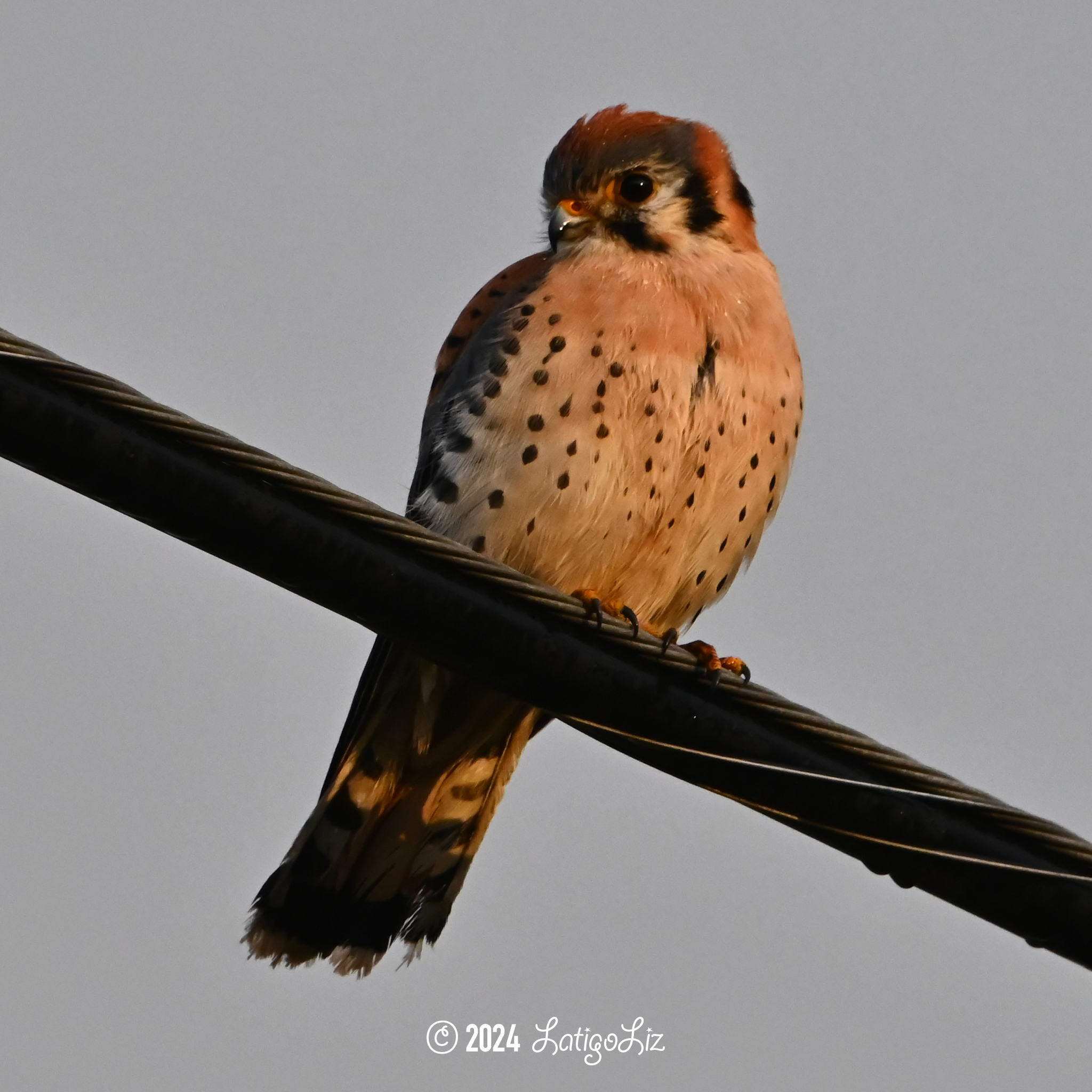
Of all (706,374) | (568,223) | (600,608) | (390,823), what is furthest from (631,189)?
(390,823)

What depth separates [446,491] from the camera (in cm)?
505

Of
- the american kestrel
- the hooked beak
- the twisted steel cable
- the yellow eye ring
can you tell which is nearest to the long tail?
the american kestrel

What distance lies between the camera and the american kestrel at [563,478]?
16.1ft

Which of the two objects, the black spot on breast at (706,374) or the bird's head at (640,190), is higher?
the bird's head at (640,190)

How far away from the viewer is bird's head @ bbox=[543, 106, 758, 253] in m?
5.55

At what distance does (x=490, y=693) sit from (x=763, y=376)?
1194mm

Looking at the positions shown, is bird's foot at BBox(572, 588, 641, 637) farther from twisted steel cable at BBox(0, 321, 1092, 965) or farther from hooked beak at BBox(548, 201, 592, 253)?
hooked beak at BBox(548, 201, 592, 253)

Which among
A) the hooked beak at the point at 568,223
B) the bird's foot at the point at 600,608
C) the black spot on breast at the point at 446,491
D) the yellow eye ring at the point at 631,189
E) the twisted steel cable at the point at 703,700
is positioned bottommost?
the twisted steel cable at the point at 703,700

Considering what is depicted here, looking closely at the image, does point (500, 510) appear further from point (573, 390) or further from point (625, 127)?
point (625, 127)

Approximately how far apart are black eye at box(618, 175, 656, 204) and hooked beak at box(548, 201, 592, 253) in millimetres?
132

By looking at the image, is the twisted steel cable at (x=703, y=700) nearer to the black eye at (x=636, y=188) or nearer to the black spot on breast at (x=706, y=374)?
the black spot on breast at (x=706, y=374)

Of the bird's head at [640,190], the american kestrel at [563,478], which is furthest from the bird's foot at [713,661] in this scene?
the bird's head at [640,190]

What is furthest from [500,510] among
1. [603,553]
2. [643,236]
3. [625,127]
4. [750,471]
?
[625,127]

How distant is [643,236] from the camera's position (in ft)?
18.2
